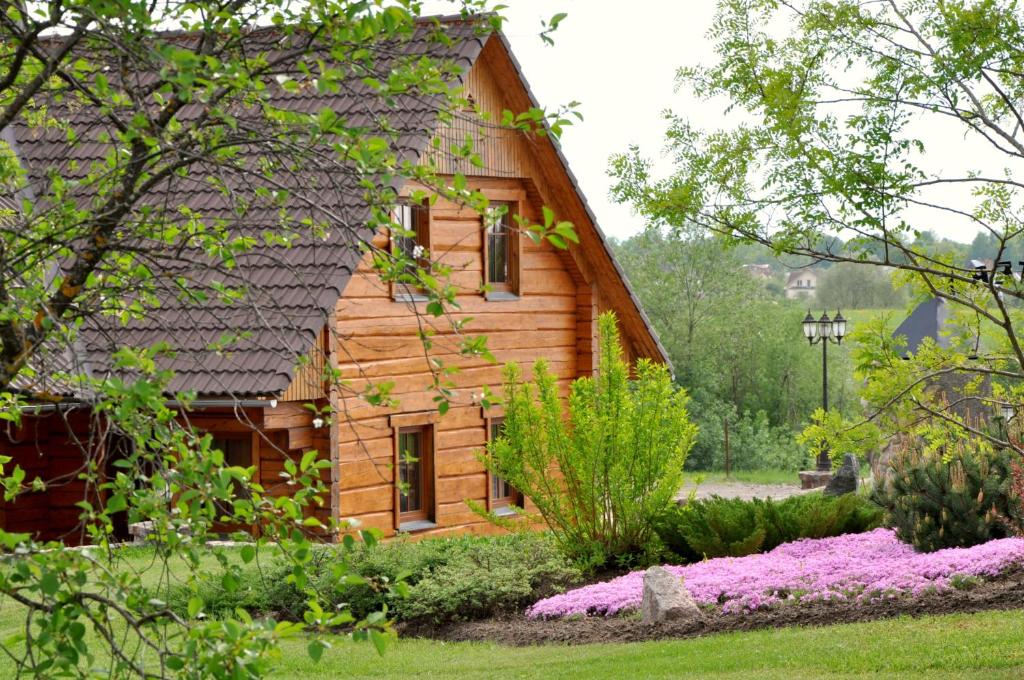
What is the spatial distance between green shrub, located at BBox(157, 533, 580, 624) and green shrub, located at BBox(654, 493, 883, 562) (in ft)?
4.04

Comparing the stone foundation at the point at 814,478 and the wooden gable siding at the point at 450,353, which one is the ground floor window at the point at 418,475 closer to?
the wooden gable siding at the point at 450,353

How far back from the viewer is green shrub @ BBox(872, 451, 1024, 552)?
11523mm

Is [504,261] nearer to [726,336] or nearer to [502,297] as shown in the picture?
[502,297]

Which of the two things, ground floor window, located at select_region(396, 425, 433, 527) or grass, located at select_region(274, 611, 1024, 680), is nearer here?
grass, located at select_region(274, 611, 1024, 680)

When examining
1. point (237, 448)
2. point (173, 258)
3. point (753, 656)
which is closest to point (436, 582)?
point (753, 656)

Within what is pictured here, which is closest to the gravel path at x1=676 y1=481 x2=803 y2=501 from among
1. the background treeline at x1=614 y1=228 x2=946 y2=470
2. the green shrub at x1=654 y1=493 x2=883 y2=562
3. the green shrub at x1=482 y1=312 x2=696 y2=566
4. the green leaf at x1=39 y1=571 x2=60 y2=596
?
the background treeline at x1=614 y1=228 x2=946 y2=470

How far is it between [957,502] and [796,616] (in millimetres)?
2648

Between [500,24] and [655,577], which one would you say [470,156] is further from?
[655,577]

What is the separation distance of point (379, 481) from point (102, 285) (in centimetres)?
1042

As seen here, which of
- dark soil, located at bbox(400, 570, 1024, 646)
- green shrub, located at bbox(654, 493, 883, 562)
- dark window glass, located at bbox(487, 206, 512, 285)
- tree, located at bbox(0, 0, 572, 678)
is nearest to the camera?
tree, located at bbox(0, 0, 572, 678)

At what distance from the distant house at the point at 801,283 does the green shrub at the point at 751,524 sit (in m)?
71.6

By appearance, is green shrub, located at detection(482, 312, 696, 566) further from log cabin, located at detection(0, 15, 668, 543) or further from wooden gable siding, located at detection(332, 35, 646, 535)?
wooden gable siding, located at detection(332, 35, 646, 535)

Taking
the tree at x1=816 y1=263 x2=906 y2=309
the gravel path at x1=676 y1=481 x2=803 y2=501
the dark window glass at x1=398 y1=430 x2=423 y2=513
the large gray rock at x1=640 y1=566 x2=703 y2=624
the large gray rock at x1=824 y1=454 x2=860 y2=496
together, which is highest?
the tree at x1=816 y1=263 x2=906 y2=309

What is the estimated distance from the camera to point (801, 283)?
116875 mm
